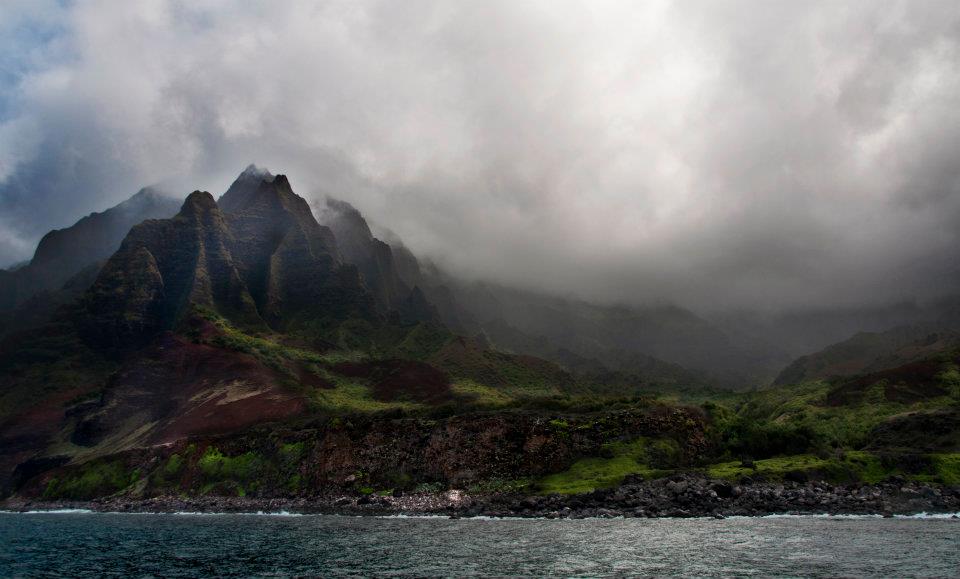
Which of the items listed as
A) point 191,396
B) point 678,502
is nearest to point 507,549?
point 678,502

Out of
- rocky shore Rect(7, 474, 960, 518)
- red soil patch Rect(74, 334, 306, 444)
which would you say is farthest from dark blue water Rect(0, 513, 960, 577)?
red soil patch Rect(74, 334, 306, 444)

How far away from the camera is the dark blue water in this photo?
45250mm

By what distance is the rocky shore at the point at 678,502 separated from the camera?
81875 millimetres

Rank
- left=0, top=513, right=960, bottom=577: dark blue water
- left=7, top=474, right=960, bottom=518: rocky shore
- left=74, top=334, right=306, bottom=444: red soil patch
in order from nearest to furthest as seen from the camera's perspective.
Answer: left=0, top=513, right=960, bottom=577: dark blue water → left=7, top=474, right=960, bottom=518: rocky shore → left=74, top=334, right=306, bottom=444: red soil patch

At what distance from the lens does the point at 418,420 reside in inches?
5133

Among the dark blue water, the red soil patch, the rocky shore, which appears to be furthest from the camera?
the red soil patch

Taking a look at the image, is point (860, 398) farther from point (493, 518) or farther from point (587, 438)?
point (493, 518)

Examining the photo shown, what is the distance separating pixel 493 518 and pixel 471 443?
31074 mm

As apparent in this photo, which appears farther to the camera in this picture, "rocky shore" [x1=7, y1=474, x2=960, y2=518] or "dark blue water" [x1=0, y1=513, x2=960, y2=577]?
"rocky shore" [x1=7, y1=474, x2=960, y2=518]

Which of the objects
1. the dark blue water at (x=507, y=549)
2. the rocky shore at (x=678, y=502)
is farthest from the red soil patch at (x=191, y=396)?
the dark blue water at (x=507, y=549)

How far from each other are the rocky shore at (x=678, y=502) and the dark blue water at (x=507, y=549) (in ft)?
25.7

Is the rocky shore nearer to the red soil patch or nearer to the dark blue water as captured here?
the dark blue water

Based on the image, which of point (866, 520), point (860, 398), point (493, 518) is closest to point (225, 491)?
point (493, 518)

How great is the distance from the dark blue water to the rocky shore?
7842 millimetres
